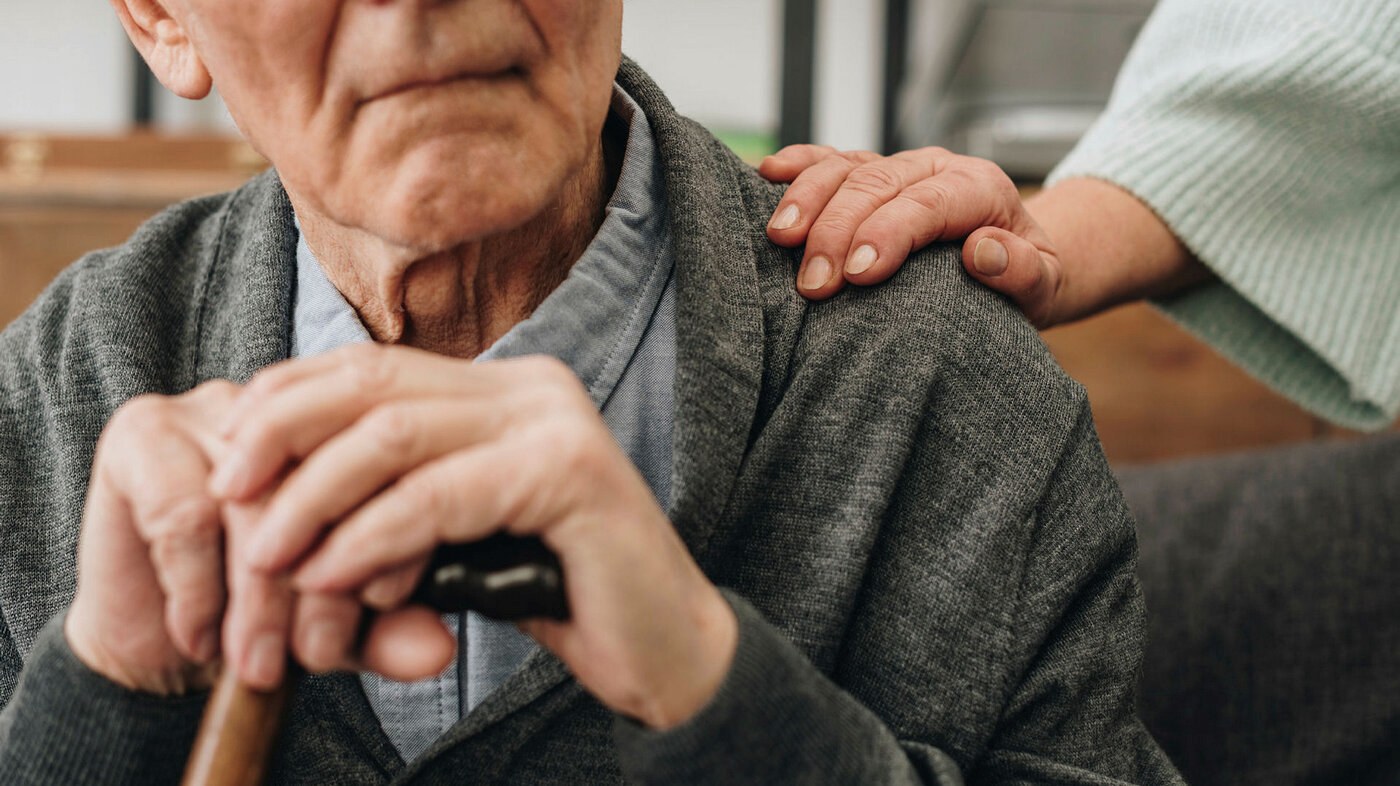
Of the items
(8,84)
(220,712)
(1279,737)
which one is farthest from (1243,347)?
(8,84)

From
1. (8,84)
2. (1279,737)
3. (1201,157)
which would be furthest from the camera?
(8,84)

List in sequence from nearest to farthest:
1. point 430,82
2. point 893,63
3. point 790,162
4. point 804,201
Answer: point 430,82 < point 804,201 < point 790,162 < point 893,63

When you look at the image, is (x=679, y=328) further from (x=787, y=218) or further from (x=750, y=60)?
(x=750, y=60)

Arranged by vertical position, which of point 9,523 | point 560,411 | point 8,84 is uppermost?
point 560,411

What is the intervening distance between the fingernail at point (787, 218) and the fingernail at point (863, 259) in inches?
2.6

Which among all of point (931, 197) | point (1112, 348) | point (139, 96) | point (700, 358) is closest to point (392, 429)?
point (700, 358)

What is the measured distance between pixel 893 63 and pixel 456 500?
4.17 meters

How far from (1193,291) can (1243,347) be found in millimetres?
79

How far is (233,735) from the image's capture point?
49 centimetres

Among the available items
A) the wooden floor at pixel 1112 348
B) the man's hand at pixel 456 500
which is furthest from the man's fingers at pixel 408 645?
the wooden floor at pixel 1112 348

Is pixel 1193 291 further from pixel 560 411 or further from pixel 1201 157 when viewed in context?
pixel 560 411

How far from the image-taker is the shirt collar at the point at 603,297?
744mm

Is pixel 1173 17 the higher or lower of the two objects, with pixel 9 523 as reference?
higher

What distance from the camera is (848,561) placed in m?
0.70
